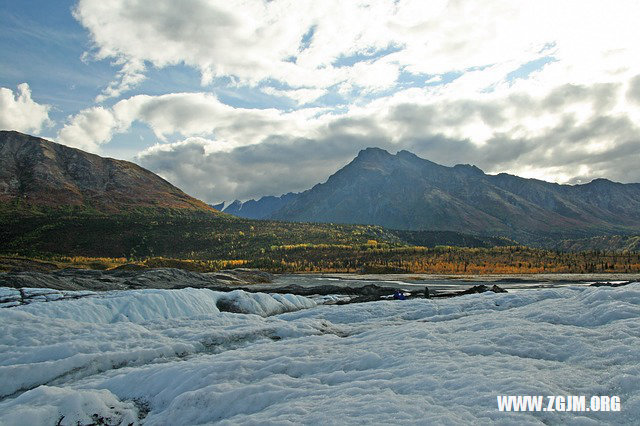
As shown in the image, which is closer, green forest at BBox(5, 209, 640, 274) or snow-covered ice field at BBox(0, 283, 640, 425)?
snow-covered ice field at BBox(0, 283, 640, 425)

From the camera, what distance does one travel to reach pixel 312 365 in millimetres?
12578

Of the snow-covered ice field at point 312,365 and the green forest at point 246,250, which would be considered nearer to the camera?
the snow-covered ice field at point 312,365

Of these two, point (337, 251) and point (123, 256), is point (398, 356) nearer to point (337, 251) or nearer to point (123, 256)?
point (337, 251)

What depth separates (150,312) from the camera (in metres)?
23.1

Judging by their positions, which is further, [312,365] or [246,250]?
[246,250]

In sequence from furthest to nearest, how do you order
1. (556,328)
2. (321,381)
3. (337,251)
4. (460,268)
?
1. (337,251)
2. (460,268)
3. (556,328)
4. (321,381)

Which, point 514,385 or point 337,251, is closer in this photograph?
point 514,385

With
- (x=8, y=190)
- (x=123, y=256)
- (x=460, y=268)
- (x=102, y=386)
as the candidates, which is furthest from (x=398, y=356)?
(x=8, y=190)

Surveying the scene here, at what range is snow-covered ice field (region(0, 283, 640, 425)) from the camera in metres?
8.77

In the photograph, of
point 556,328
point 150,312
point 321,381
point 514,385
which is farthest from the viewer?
point 150,312

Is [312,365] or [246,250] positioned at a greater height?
[246,250]

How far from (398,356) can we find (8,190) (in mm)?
215583

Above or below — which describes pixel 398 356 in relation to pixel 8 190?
below

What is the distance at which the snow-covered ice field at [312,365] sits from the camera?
8.77 metres
